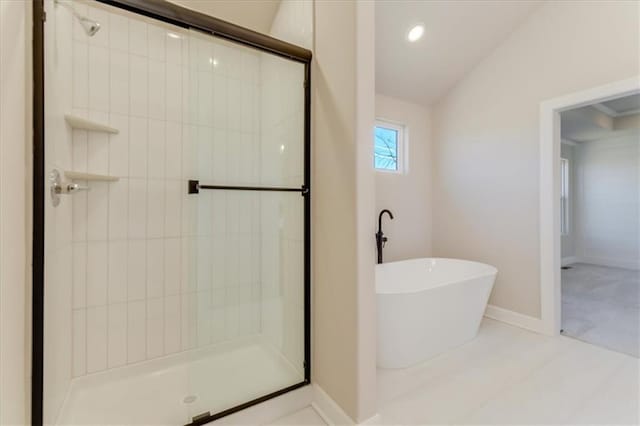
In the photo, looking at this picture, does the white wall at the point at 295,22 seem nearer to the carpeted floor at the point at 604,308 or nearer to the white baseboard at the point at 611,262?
the carpeted floor at the point at 604,308

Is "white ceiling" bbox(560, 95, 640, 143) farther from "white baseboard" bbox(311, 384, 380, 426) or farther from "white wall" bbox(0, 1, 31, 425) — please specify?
"white wall" bbox(0, 1, 31, 425)

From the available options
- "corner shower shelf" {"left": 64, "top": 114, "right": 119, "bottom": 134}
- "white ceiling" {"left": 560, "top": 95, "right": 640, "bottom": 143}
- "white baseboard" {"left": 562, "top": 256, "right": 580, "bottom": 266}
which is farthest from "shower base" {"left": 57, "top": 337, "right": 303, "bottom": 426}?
"white baseboard" {"left": 562, "top": 256, "right": 580, "bottom": 266}

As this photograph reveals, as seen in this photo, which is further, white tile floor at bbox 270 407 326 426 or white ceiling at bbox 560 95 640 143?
white ceiling at bbox 560 95 640 143

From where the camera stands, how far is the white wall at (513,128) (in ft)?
7.48

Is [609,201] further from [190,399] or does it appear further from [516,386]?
[190,399]

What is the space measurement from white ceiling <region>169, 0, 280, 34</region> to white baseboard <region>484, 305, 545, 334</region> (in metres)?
3.31

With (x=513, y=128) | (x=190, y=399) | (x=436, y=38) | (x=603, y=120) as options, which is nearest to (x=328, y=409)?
(x=190, y=399)

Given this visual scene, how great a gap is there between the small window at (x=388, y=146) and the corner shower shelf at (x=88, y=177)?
7.70 feet

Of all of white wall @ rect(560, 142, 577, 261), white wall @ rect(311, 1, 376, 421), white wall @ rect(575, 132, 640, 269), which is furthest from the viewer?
white wall @ rect(560, 142, 577, 261)

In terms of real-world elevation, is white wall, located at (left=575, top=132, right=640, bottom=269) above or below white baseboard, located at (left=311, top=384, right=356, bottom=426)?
above

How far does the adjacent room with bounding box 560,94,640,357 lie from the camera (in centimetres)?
386

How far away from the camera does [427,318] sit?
2082mm

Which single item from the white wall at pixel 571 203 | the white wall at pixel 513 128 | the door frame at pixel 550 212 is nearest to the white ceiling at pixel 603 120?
the white wall at pixel 571 203

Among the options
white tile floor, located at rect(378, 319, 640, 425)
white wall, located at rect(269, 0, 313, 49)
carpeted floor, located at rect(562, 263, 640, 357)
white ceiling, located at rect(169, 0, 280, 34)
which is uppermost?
white ceiling, located at rect(169, 0, 280, 34)
